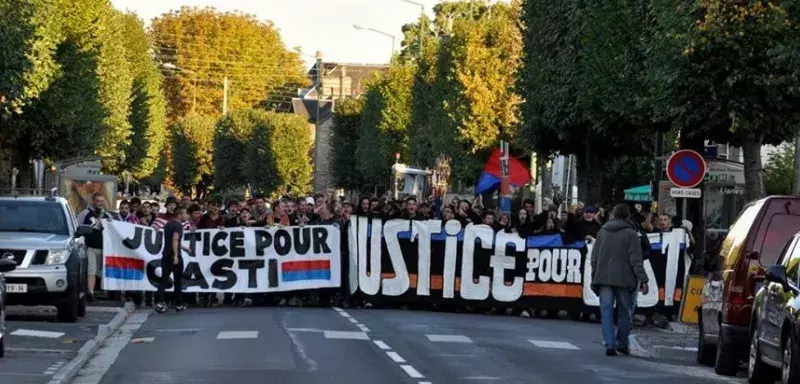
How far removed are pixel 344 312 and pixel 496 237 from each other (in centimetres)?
327

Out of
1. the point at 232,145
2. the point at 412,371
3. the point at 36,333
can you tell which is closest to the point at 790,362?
the point at 412,371

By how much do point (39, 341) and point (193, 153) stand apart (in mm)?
115037

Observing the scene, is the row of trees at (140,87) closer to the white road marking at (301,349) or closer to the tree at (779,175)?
the tree at (779,175)

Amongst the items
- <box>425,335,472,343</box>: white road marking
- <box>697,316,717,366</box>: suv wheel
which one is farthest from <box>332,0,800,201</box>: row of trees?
<box>697,316,717,366</box>: suv wheel

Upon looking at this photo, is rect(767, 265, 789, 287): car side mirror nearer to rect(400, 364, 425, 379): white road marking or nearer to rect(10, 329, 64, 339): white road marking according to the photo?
rect(400, 364, 425, 379): white road marking

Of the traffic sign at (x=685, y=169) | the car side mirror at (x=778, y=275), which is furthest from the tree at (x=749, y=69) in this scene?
the car side mirror at (x=778, y=275)

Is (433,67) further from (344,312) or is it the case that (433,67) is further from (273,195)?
(344,312)

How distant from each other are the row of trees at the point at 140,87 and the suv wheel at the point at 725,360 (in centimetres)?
2696

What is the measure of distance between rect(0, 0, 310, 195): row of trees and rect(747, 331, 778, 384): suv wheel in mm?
28480

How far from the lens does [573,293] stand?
3070 cm

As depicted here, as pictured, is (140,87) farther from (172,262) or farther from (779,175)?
(172,262)

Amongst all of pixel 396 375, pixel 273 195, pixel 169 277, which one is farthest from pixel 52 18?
pixel 273 195

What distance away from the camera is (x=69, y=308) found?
2528 centimetres

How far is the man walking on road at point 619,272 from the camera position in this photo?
21531 millimetres
